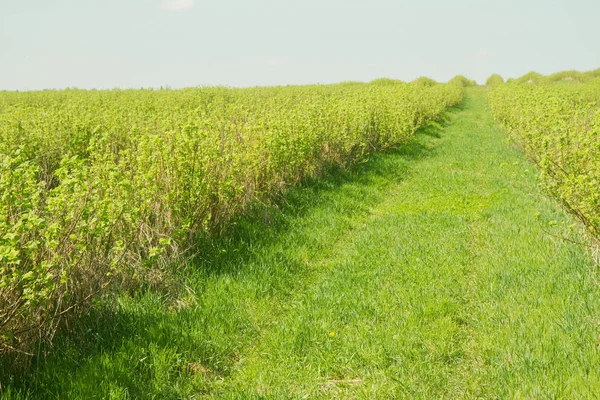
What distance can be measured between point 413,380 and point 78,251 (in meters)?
3.41

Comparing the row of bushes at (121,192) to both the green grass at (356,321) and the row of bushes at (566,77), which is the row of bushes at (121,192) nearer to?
the green grass at (356,321)

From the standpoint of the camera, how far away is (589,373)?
12.8ft

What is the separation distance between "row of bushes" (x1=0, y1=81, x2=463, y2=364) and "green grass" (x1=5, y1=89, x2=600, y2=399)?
44 cm

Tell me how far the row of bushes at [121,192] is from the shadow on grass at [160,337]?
242 mm

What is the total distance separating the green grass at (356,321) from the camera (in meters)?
4.14

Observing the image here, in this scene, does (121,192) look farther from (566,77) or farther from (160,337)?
(566,77)

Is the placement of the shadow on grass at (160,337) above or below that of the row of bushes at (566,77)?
below

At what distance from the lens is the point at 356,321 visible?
17.4 ft

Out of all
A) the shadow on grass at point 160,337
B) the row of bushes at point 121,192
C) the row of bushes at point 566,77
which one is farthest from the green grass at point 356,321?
the row of bushes at point 566,77

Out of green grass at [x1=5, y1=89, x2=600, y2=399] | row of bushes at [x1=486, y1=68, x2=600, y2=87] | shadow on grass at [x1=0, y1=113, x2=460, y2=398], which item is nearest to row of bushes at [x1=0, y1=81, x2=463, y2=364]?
shadow on grass at [x1=0, y1=113, x2=460, y2=398]

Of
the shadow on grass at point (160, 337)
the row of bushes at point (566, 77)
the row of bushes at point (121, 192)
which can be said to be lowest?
the shadow on grass at point (160, 337)

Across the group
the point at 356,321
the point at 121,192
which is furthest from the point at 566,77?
the point at 121,192

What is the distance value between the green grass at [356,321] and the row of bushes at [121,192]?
44 centimetres

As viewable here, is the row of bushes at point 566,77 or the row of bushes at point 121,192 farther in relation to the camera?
the row of bushes at point 566,77
